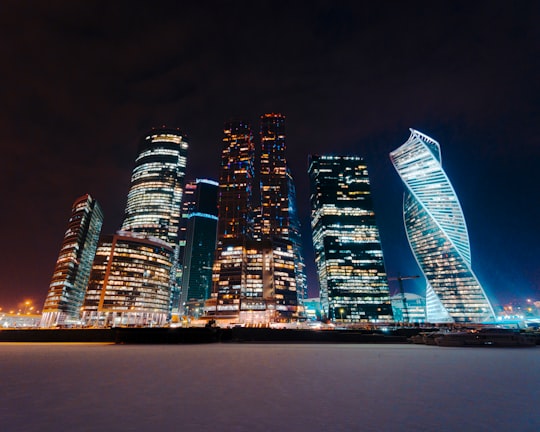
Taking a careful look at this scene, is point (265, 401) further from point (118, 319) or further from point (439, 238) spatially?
point (118, 319)


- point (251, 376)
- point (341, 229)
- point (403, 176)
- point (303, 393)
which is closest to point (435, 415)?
point (303, 393)

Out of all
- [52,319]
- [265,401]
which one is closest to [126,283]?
[52,319]

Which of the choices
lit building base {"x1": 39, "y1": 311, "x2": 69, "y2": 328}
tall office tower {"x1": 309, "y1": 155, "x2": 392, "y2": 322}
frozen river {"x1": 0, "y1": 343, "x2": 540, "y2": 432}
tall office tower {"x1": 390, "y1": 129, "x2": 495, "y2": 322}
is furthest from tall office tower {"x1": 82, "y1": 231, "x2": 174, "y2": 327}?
frozen river {"x1": 0, "y1": 343, "x2": 540, "y2": 432}

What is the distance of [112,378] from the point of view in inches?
486

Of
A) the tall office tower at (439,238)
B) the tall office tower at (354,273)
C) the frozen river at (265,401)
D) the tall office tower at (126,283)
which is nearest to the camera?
the frozen river at (265,401)

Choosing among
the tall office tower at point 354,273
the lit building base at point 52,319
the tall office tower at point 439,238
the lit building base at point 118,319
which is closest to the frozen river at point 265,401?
the tall office tower at point 439,238

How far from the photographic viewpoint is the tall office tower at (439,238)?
143750 millimetres

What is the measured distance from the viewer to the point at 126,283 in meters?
163

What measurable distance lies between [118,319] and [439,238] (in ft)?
599

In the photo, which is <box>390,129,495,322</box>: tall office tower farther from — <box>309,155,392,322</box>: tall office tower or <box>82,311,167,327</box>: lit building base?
<box>82,311,167,327</box>: lit building base

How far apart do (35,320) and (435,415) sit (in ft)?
850

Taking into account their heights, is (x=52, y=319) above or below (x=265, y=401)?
above

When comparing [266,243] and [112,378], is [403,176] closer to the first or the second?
[266,243]

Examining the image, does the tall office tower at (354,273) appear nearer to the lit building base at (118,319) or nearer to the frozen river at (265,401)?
the lit building base at (118,319)
